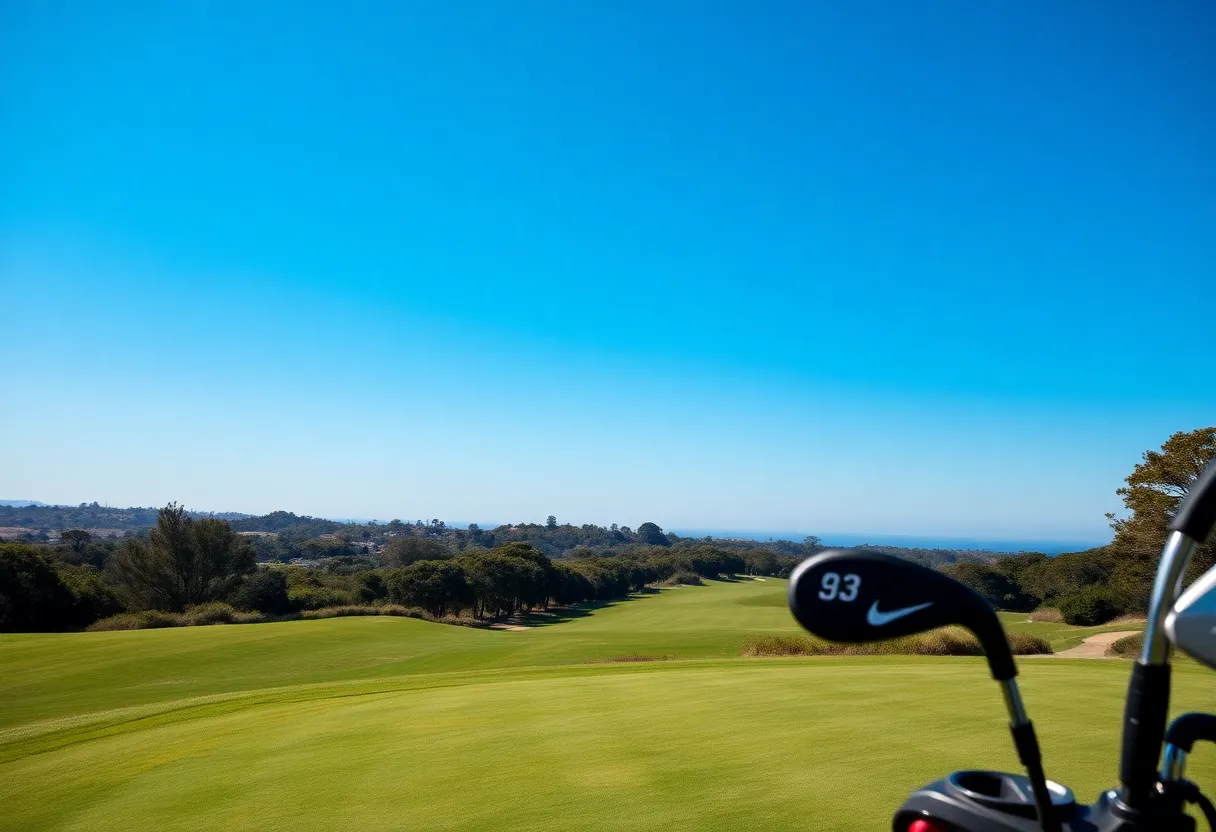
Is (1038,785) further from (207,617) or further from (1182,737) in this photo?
(207,617)

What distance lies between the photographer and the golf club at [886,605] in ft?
4.72

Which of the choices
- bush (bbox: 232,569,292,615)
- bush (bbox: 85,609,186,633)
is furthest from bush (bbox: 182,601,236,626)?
bush (bbox: 232,569,292,615)

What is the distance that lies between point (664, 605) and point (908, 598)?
7080 centimetres

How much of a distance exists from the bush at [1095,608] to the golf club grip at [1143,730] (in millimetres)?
45408

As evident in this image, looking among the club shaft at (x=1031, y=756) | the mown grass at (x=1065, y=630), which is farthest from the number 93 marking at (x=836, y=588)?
the mown grass at (x=1065, y=630)

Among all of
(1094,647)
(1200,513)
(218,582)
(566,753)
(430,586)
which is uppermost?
(1200,513)

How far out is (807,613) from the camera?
146cm

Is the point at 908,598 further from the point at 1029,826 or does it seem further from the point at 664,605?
the point at 664,605

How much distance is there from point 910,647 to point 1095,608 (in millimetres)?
23682

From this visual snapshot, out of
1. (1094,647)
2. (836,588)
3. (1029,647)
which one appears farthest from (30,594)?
(1094,647)

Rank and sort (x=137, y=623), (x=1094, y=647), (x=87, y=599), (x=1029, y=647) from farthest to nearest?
(x=87, y=599) → (x=137, y=623) → (x=1094, y=647) → (x=1029, y=647)

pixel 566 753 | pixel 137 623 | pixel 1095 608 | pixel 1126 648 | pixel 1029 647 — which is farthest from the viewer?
pixel 1095 608

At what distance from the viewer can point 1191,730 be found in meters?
1.60

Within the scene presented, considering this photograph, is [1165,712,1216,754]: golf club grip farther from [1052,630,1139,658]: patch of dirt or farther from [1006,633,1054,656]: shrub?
[1052,630,1139,658]: patch of dirt
